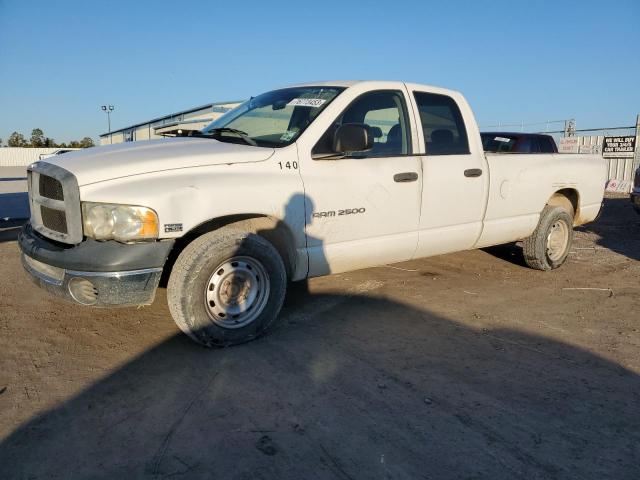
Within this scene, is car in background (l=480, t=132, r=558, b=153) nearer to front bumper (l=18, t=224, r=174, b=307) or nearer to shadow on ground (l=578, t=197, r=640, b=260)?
shadow on ground (l=578, t=197, r=640, b=260)

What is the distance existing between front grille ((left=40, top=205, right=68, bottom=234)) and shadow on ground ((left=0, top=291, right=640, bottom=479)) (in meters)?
1.03

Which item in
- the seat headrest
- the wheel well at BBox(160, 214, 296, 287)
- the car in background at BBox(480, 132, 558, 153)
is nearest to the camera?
the wheel well at BBox(160, 214, 296, 287)

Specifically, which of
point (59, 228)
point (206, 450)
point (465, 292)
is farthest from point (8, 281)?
point (465, 292)

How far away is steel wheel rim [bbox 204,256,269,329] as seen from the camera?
3578 millimetres

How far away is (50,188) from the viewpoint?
351cm

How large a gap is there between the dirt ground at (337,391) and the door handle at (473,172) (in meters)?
1.21

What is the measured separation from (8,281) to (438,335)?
4.50 m

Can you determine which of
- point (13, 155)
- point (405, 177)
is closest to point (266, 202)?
point (405, 177)

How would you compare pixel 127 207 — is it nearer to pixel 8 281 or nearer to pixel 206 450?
pixel 206 450

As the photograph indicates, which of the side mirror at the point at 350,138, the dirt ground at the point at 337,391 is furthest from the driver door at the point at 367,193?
the dirt ground at the point at 337,391

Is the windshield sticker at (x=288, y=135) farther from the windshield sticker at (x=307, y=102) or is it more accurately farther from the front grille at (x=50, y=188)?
the front grille at (x=50, y=188)

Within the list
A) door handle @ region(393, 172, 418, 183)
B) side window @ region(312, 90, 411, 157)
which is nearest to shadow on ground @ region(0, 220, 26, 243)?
side window @ region(312, 90, 411, 157)

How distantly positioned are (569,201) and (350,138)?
150 inches

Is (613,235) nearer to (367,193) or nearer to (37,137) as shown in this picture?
(367,193)
